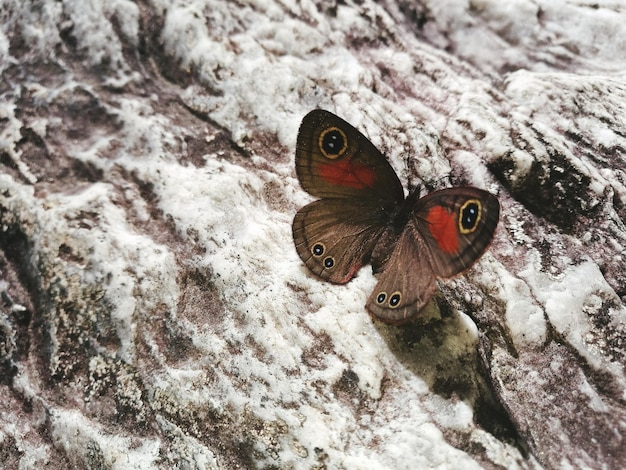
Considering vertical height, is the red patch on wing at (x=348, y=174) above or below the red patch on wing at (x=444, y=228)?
below

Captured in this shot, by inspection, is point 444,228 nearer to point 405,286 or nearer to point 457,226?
point 457,226

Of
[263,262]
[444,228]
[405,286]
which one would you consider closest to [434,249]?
[444,228]

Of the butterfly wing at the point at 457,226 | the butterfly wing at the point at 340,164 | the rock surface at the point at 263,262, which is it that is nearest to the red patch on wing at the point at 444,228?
the butterfly wing at the point at 457,226

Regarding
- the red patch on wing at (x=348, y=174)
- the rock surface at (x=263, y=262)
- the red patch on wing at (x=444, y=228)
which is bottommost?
the rock surface at (x=263, y=262)

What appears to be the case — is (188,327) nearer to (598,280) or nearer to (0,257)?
(0,257)

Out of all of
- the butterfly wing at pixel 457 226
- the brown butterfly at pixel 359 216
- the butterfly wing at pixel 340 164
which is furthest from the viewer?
the butterfly wing at pixel 340 164

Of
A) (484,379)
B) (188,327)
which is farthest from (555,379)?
(188,327)

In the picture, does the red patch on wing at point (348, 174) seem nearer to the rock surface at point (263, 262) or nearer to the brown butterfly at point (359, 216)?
the brown butterfly at point (359, 216)
